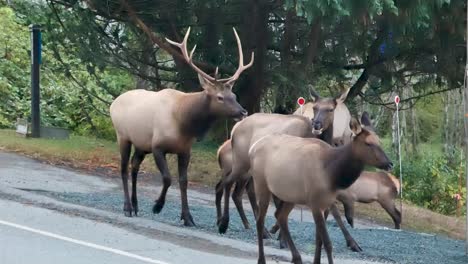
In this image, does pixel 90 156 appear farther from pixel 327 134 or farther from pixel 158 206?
pixel 327 134

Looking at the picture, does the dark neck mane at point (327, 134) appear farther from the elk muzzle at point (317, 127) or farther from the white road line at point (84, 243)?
the white road line at point (84, 243)

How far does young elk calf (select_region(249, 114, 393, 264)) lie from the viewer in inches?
455

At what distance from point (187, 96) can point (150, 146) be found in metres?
0.86

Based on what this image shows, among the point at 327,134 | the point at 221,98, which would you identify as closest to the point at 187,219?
the point at 221,98

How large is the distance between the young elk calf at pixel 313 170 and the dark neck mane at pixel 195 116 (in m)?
2.97

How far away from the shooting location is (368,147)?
11750 mm

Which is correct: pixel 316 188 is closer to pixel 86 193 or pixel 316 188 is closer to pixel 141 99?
pixel 141 99

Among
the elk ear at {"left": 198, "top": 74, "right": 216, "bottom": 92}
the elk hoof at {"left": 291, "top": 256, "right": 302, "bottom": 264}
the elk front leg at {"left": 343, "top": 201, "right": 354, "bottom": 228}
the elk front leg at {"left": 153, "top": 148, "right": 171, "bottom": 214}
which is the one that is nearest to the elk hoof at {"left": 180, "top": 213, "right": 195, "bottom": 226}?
the elk front leg at {"left": 153, "top": 148, "right": 171, "bottom": 214}

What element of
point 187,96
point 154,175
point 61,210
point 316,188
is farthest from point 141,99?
point 154,175

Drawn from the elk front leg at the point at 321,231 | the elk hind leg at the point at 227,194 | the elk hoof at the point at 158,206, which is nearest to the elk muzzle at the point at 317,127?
the elk hind leg at the point at 227,194

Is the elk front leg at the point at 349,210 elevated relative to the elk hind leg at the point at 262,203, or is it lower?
lower

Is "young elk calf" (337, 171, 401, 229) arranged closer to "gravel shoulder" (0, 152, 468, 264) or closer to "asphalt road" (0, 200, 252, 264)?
"gravel shoulder" (0, 152, 468, 264)

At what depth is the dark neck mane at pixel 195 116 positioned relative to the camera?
14.9 meters

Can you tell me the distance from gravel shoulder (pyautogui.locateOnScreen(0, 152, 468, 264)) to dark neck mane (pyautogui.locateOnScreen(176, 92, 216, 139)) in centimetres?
127
